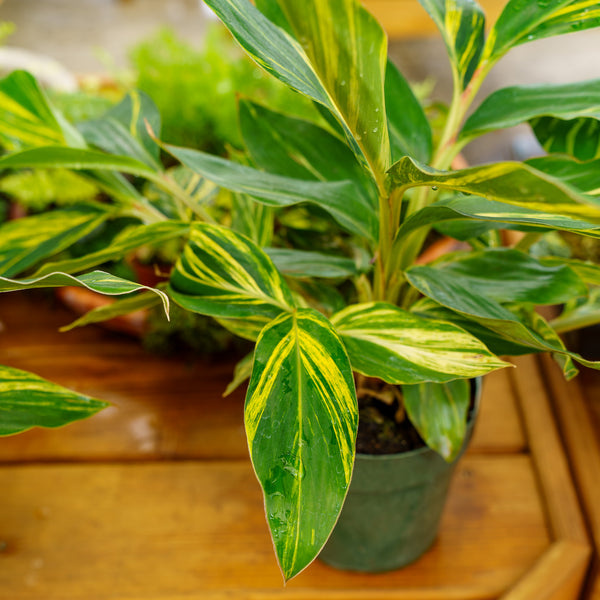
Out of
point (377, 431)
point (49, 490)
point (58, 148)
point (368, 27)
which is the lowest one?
point (49, 490)

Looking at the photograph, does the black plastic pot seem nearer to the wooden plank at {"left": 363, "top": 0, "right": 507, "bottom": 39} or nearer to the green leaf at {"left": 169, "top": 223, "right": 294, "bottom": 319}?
the green leaf at {"left": 169, "top": 223, "right": 294, "bottom": 319}

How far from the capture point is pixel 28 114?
1.61 feet

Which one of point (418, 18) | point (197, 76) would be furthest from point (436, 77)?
point (197, 76)

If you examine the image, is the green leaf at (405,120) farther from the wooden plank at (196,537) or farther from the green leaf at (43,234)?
the wooden plank at (196,537)

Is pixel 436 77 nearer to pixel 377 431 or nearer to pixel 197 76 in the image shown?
pixel 197 76

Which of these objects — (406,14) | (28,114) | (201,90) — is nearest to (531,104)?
(28,114)

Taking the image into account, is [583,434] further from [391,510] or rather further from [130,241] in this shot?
[130,241]

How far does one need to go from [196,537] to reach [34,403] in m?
0.27

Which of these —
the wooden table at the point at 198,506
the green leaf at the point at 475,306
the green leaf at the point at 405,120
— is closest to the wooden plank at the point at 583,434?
the wooden table at the point at 198,506

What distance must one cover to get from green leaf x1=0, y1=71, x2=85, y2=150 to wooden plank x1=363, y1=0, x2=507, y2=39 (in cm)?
138

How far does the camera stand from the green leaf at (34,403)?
440mm

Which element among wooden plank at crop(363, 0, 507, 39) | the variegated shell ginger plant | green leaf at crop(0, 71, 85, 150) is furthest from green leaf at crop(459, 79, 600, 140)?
wooden plank at crop(363, 0, 507, 39)

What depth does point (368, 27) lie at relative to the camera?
12.8 inches

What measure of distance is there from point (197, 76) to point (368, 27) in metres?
0.68
